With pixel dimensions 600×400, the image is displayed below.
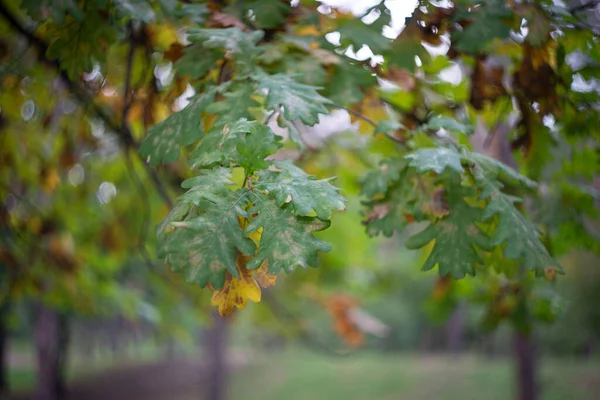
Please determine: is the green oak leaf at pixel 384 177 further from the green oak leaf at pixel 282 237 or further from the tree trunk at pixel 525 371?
the tree trunk at pixel 525 371

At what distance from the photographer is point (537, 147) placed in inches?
88.3

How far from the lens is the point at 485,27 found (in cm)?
174

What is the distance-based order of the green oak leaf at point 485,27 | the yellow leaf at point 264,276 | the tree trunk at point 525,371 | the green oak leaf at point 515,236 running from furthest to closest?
the tree trunk at point 525,371 → the green oak leaf at point 485,27 → the green oak leaf at point 515,236 → the yellow leaf at point 264,276

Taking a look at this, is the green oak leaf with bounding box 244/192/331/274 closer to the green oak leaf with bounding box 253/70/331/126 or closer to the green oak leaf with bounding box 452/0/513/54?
the green oak leaf with bounding box 253/70/331/126

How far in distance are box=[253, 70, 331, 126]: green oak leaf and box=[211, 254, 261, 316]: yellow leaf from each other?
42cm

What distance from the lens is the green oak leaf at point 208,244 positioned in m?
1.11

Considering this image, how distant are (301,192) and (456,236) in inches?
22.3

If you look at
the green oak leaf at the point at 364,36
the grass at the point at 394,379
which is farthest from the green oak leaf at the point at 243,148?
the grass at the point at 394,379

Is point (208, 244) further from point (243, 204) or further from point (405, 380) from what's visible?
point (405, 380)

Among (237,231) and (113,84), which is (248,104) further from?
(113,84)

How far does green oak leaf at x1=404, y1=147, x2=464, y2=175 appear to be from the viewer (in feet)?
4.30

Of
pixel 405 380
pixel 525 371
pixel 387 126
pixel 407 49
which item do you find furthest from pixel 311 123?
pixel 405 380

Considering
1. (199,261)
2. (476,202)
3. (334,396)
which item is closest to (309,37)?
(476,202)

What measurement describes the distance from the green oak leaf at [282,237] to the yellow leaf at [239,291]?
0.10 metres
